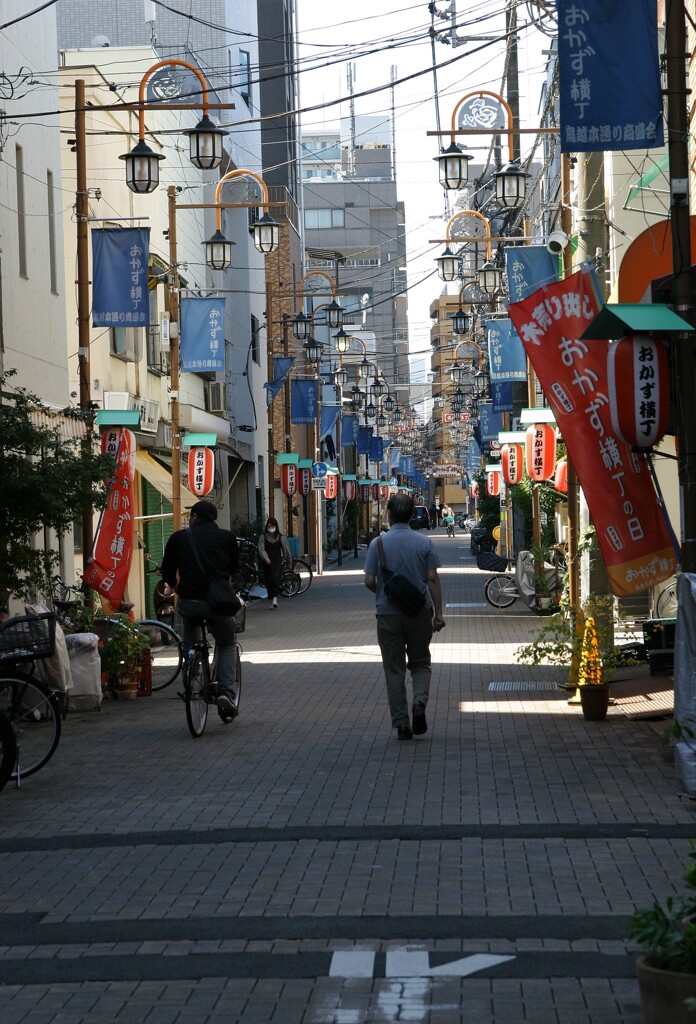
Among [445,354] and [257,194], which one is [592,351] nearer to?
[257,194]

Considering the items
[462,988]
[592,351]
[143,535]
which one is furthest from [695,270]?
[143,535]

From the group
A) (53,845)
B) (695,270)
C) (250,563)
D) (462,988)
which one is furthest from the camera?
(250,563)

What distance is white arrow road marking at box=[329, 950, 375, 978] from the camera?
20.2 feet

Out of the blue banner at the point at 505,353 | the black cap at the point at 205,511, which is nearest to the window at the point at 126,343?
the blue banner at the point at 505,353

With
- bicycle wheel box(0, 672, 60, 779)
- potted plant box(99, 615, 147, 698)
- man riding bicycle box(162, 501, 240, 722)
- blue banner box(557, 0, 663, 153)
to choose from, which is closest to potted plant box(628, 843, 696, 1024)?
bicycle wheel box(0, 672, 60, 779)

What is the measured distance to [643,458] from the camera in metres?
12.2

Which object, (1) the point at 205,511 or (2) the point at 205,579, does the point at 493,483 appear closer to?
(1) the point at 205,511

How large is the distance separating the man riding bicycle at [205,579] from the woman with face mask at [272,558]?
62.8ft

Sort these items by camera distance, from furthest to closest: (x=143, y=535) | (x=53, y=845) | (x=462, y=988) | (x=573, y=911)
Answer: (x=143, y=535) < (x=53, y=845) < (x=573, y=911) < (x=462, y=988)

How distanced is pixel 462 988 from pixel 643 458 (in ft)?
22.8

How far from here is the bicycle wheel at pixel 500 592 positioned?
2997cm

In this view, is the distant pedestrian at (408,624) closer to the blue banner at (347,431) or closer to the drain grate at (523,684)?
the drain grate at (523,684)

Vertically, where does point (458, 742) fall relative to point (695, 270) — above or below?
below

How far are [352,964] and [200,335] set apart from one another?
865 inches
